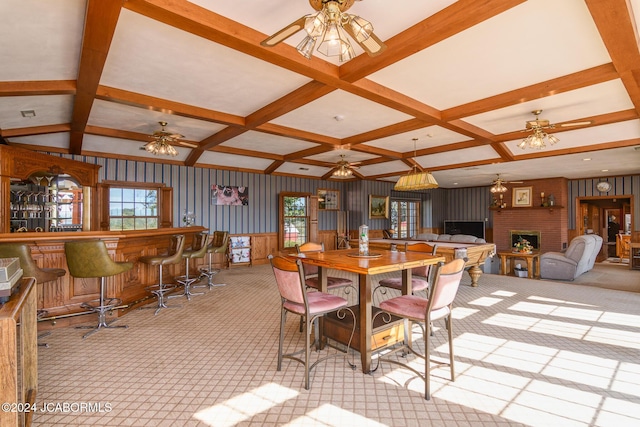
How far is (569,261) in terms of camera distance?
22.8 feet

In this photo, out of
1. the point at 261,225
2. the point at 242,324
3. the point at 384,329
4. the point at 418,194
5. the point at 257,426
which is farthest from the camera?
the point at 418,194

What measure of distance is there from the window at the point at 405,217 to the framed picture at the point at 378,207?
0.56 m

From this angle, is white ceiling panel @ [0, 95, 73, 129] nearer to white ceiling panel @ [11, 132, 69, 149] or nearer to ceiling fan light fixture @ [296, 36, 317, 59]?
→ white ceiling panel @ [11, 132, 69, 149]

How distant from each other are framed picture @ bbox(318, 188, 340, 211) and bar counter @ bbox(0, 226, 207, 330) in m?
6.51

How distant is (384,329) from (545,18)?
10.0 feet

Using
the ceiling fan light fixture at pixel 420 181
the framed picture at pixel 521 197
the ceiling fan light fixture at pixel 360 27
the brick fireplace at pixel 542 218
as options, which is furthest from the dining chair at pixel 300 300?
the framed picture at pixel 521 197

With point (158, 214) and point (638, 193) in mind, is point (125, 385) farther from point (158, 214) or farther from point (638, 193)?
point (638, 193)

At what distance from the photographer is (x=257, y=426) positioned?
2049 mm

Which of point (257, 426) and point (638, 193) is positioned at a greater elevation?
point (638, 193)

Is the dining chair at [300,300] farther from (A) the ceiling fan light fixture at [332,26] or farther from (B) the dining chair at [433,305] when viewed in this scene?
(A) the ceiling fan light fixture at [332,26]

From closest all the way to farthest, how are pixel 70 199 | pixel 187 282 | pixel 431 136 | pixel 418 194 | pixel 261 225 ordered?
pixel 187 282, pixel 431 136, pixel 70 199, pixel 261 225, pixel 418 194

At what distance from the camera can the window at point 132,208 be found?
7359 mm

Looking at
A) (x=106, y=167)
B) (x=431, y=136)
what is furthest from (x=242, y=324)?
(x=106, y=167)

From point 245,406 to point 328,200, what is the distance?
8.97 meters
